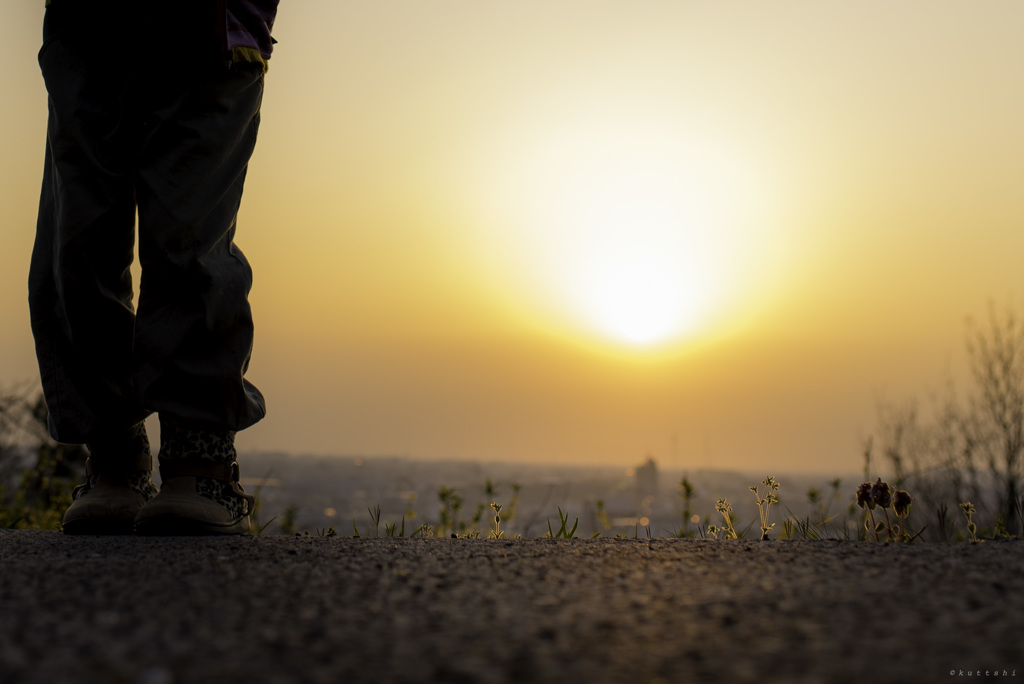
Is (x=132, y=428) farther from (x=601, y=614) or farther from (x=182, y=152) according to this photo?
(x=601, y=614)

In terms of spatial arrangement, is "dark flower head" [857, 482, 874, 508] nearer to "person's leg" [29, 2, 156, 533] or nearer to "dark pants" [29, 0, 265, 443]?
"dark pants" [29, 0, 265, 443]

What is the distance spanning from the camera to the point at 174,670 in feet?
2.60

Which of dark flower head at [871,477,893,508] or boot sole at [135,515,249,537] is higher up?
dark flower head at [871,477,893,508]

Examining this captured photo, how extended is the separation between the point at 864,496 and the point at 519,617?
145 cm

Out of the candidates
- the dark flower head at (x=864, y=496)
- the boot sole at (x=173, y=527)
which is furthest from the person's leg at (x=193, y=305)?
the dark flower head at (x=864, y=496)

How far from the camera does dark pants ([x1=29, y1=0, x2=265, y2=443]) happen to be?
2.07m

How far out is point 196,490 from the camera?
2.06 meters

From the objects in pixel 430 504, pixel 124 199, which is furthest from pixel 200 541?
pixel 430 504

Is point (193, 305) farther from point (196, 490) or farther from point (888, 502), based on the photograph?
point (888, 502)

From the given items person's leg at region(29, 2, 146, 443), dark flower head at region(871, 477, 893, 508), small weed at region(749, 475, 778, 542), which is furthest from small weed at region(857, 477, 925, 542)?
person's leg at region(29, 2, 146, 443)

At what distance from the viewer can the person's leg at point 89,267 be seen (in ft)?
6.97

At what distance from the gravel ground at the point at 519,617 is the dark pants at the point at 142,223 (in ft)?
2.27

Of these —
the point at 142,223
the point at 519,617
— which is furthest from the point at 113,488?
the point at 519,617

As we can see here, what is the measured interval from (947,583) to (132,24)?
2.29 m
